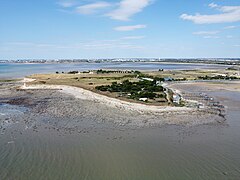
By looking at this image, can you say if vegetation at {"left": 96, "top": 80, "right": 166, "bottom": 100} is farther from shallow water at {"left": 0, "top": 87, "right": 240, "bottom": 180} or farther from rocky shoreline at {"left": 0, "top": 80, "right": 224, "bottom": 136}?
shallow water at {"left": 0, "top": 87, "right": 240, "bottom": 180}

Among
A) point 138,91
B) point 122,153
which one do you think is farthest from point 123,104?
point 122,153

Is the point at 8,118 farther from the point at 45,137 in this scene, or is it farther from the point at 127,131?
the point at 127,131

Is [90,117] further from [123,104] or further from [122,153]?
[122,153]

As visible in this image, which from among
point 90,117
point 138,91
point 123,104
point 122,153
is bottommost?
point 122,153

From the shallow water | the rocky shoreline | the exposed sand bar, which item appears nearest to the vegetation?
the exposed sand bar

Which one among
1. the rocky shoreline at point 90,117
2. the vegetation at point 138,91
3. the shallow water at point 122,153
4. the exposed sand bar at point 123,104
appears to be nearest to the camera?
the shallow water at point 122,153

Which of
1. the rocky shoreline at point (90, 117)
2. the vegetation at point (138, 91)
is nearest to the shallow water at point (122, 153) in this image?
the rocky shoreline at point (90, 117)

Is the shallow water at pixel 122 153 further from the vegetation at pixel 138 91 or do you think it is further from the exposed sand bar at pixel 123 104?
the vegetation at pixel 138 91

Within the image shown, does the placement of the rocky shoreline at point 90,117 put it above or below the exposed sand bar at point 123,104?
below
